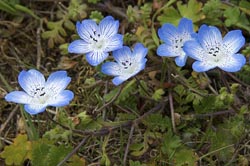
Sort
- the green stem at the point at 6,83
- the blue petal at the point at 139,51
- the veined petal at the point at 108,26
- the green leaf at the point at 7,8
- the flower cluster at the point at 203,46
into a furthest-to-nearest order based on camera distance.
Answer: the green leaf at the point at 7,8 → the green stem at the point at 6,83 → the veined petal at the point at 108,26 → the blue petal at the point at 139,51 → the flower cluster at the point at 203,46

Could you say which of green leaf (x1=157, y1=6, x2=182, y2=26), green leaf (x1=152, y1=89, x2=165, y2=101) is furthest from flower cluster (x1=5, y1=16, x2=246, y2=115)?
green leaf (x1=157, y1=6, x2=182, y2=26)

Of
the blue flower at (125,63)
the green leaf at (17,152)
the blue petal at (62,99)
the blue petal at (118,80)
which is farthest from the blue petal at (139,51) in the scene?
the green leaf at (17,152)

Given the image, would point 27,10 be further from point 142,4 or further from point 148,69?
point 148,69

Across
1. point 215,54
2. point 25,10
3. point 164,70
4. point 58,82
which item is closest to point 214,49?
point 215,54

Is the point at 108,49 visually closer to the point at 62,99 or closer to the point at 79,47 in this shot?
the point at 79,47

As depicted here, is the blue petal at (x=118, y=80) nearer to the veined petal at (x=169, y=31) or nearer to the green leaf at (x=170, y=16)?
the veined petal at (x=169, y=31)

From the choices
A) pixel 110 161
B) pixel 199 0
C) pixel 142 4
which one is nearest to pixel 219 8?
pixel 199 0
